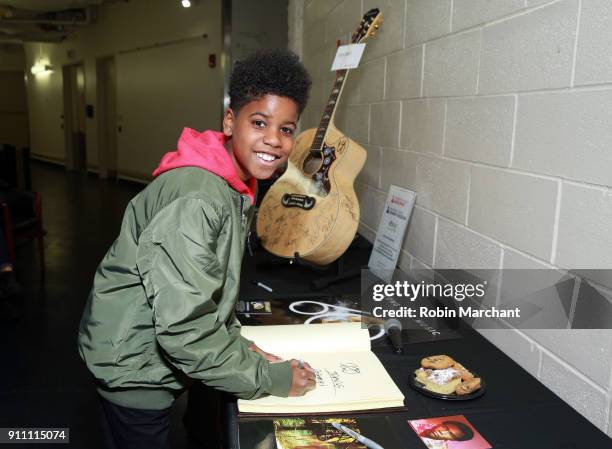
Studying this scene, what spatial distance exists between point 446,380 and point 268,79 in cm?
71

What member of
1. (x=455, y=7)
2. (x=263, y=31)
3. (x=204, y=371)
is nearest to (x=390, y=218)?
(x=455, y=7)

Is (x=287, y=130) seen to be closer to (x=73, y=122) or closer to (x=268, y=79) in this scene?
(x=268, y=79)

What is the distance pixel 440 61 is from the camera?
60.9 inches

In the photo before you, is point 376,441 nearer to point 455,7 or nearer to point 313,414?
point 313,414

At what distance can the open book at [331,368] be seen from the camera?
35.8 inches

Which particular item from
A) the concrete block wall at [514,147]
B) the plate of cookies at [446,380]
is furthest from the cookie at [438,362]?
the concrete block wall at [514,147]

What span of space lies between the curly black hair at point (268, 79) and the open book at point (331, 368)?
20.0 inches

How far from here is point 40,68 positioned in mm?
11578

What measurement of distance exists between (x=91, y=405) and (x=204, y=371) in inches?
57.3

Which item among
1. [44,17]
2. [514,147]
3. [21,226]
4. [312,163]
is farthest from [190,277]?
[44,17]

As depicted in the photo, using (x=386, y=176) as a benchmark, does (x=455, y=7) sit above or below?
above

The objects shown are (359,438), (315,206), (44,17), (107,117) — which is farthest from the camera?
(107,117)

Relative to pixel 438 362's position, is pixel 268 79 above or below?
above

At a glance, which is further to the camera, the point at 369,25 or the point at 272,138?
the point at 369,25
